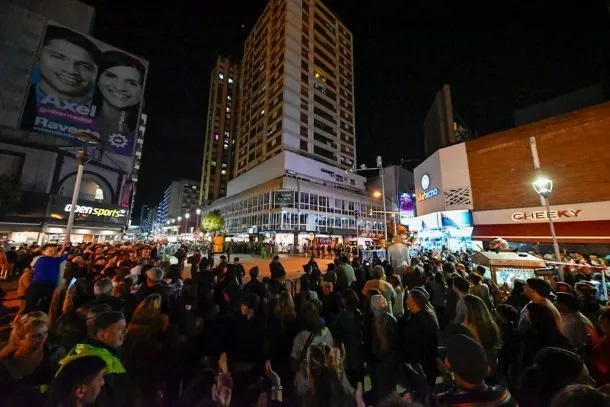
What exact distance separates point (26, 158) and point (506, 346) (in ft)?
138

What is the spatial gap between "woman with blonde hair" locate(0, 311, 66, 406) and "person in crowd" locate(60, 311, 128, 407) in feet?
0.94

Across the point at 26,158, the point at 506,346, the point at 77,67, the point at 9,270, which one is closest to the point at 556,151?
the point at 506,346

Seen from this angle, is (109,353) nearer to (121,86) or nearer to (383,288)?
(383,288)

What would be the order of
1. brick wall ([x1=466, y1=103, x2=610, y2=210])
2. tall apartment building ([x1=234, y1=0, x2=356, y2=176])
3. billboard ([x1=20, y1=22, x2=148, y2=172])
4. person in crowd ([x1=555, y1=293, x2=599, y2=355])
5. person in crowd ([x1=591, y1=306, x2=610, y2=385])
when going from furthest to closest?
tall apartment building ([x1=234, y1=0, x2=356, y2=176])
billboard ([x1=20, y1=22, x2=148, y2=172])
brick wall ([x1=466, y1=103, x2=610, y2=210])
person in crowd ([x1=555, y1=293, x2=599, y2=355])
person in crowd ([x1=591, y1=306, x2=610, y2=385])

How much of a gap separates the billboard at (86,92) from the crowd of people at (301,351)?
1355 inches

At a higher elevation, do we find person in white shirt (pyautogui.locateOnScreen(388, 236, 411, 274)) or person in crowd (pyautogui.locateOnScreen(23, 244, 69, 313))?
person in white shirt (pyautogui.locateOnScreen(388, 236, 411, 274))

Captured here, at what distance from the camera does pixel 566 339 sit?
3.18 meters

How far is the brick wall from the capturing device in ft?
56.8

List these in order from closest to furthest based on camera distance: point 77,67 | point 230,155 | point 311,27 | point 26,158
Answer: point 26,158 < point 77,67 < point 311,27 < point 230,155

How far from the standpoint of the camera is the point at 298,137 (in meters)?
51.2

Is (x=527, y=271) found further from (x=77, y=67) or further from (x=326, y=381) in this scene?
(x=77, y=67)

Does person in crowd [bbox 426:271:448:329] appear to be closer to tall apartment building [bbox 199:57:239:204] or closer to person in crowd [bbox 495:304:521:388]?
person in crowd [bbox 495:304:521:388]

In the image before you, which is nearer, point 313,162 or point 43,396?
point 43,396

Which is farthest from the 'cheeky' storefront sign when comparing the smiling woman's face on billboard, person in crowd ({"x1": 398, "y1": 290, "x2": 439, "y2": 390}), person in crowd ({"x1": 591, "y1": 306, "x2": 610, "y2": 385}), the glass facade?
the smiling woman's face on billboard
